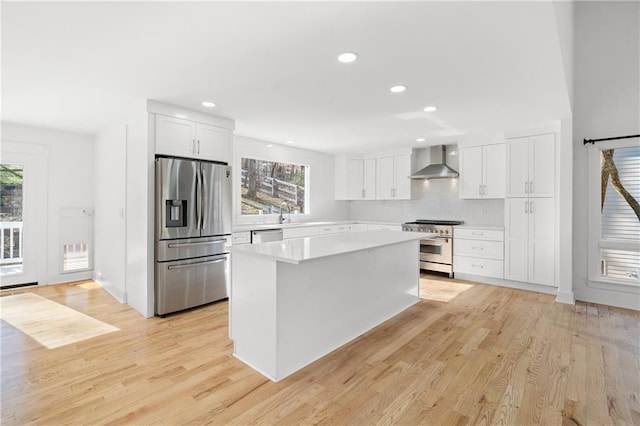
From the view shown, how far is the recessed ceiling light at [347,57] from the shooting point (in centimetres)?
226

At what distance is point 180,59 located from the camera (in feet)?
7.75

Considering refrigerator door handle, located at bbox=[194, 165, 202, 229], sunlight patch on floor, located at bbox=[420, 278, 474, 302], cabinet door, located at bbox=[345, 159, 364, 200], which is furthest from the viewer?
cabinet door, located at bbox=[345, 159, 364, 200]

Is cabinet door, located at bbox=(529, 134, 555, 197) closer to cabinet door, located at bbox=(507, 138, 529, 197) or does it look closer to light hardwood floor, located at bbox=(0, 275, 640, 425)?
cabinet door, located at bbox=(507, 138, 529, 197)

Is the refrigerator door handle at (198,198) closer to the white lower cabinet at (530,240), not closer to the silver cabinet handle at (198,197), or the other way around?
the silver cabinet handle at (198,197)

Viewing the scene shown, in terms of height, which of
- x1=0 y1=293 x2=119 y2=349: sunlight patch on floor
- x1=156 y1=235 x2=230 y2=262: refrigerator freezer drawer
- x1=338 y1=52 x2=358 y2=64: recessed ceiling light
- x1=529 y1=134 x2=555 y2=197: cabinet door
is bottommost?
x1=0 y1=293 x2=119 y2=349: sunlight patch on floor

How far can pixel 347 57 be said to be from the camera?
7.55 ft

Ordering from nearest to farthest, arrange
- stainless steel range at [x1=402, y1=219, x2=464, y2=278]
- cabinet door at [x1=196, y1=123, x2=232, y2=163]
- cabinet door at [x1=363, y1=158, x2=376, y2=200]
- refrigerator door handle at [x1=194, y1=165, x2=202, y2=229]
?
1. refrigerator door handle at [x1=194, y1=165, x2=202, y2=229]
2. cabinet door at [x1=196, y1=123, x2=232, y2=163]
3. stainless steel range at [x1=402, y1=219, x2=464, y2=278]
4. cabinet door at [x1=363, y1=158, x2=376, y2=200]

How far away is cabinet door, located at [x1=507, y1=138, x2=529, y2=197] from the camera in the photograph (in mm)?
4539

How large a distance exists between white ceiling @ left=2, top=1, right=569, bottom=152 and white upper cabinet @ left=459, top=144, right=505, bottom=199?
3.47 feet

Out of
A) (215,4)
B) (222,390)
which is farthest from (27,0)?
(222,390)

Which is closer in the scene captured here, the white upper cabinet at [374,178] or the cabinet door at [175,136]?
the cabinet door at [175,136]

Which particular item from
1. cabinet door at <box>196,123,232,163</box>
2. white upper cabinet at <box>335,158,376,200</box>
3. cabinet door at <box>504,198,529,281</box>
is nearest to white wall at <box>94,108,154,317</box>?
cabinet door at <box>196,123,232,163</box>

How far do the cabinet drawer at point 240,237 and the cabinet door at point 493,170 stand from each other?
3.75 metres

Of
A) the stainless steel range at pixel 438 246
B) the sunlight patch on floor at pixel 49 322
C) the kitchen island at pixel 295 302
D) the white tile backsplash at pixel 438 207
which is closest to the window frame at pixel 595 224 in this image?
the white tile backsplash at pixel 438 207
